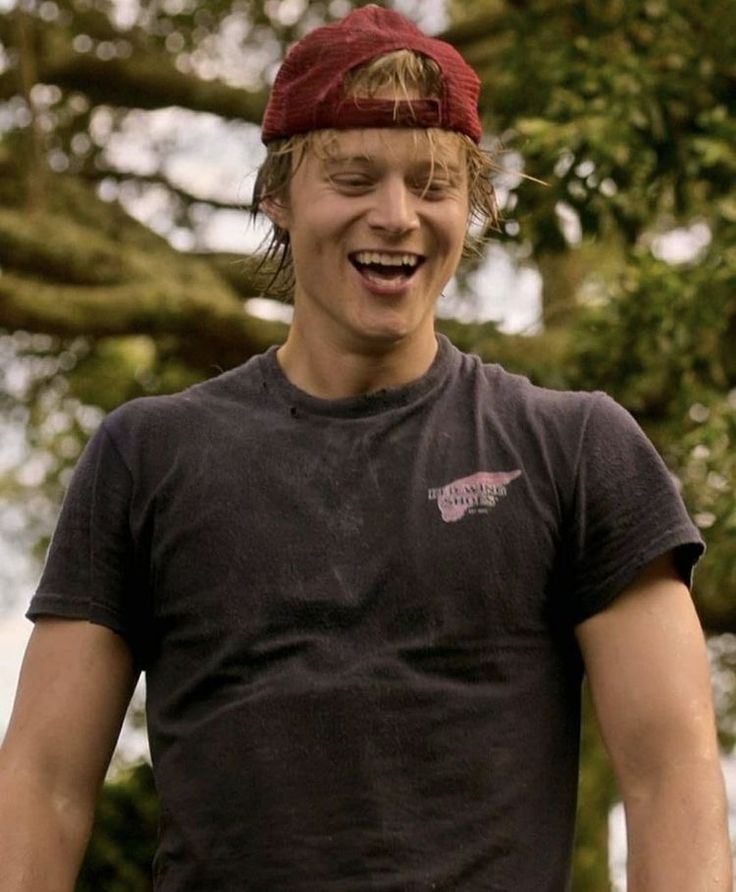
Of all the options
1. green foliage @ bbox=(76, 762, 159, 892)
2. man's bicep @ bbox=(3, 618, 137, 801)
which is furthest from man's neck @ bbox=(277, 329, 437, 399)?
green foliage @ bbox=(76, 762, 159, 892)

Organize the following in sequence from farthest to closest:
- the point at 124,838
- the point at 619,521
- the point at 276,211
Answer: the point at 124,838
the point at 276,211
the point at 619,521

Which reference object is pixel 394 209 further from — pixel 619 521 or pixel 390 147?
pixel 619 521

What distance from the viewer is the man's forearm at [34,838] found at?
2635 millimetres

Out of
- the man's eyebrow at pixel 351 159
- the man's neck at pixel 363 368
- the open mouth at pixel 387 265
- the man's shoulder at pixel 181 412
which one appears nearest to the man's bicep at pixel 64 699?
the man's shoulder at pixel 181 412

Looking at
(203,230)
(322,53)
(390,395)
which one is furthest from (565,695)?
(203,230)

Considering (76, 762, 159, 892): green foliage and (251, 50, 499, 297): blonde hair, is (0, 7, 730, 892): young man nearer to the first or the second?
(251, 50, 499, 297): blonde hair

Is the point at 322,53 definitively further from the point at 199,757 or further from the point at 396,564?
the point at 199,757

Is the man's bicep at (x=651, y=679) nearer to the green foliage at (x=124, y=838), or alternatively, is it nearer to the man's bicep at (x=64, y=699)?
the man's bicep at (x=64, y=699)

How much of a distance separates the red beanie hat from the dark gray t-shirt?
1.08ft

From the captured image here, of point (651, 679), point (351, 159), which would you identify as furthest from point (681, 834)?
point (351, 159)

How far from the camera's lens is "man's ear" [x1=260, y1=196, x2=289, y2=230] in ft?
9.48

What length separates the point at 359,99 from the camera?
2699 mm

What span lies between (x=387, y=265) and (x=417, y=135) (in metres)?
0.17

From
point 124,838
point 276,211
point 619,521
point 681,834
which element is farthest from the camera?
point 124,838
